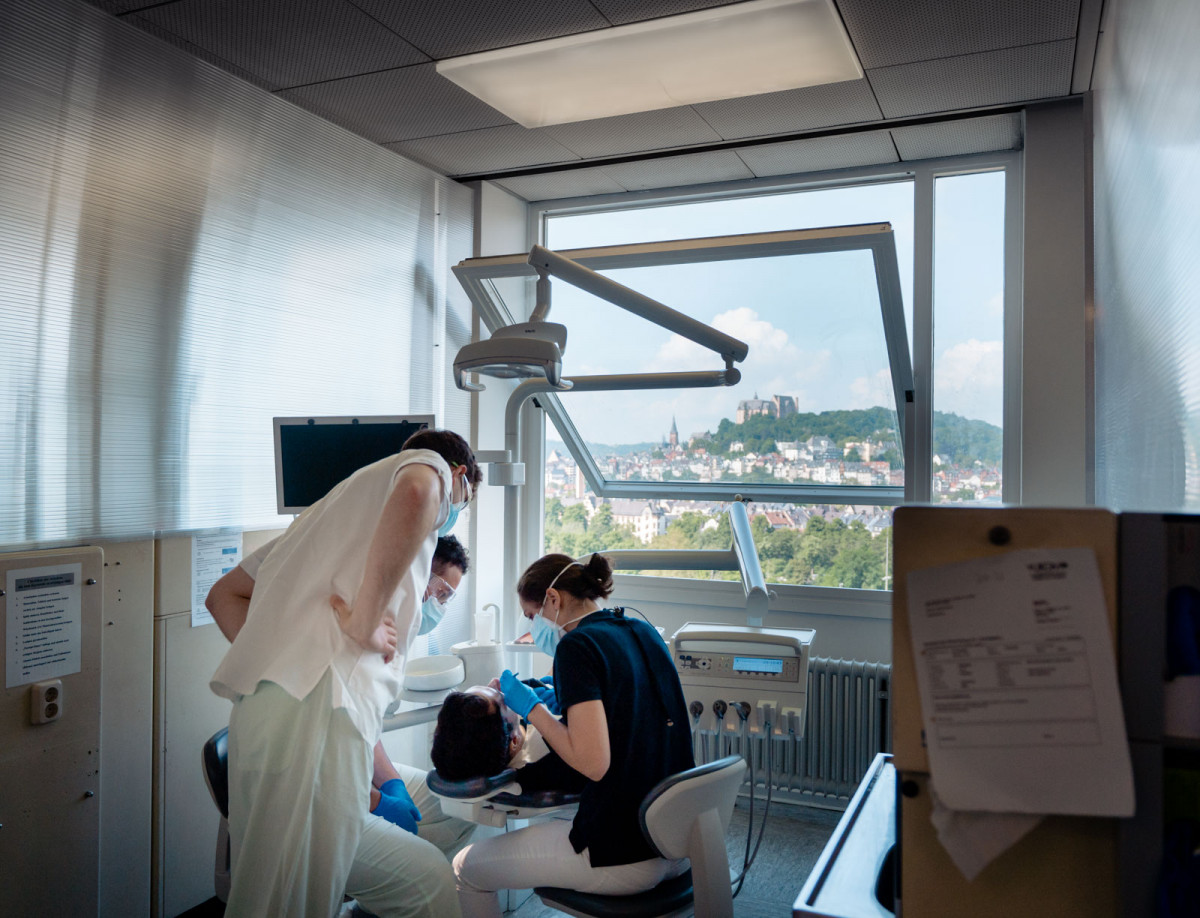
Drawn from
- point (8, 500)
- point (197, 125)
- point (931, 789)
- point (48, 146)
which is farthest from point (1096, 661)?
point (197, 125)

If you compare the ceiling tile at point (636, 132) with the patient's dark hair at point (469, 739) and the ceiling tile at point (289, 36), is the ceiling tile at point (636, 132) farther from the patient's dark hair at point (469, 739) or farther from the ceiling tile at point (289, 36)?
the patient's dark hair at point (469, 739)

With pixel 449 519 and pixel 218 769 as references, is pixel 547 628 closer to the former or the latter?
pixel 449 519

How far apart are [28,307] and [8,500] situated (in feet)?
1.55

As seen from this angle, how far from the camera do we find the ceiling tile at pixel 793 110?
2.85 m

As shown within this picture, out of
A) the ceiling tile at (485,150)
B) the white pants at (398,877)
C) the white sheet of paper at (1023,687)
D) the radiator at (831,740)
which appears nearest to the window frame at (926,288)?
the radiator at (831,740)

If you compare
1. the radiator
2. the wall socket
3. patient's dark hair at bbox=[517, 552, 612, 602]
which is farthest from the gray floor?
the wall socket

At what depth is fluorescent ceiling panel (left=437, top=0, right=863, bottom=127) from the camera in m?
2.40

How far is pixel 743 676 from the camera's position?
2.78 m

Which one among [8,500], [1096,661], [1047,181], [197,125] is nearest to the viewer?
[1096,661]

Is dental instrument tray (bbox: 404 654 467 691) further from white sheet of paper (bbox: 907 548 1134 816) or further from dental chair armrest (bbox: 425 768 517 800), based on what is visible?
white sheet of paper (bbox: 907 548 1134 816)

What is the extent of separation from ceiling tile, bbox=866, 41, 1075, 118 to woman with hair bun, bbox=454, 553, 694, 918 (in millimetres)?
1949

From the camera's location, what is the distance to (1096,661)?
34.0 inches

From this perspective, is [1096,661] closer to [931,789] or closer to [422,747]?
[931,789]

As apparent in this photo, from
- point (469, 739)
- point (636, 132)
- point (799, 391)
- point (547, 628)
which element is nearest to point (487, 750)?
point (469, 739)
